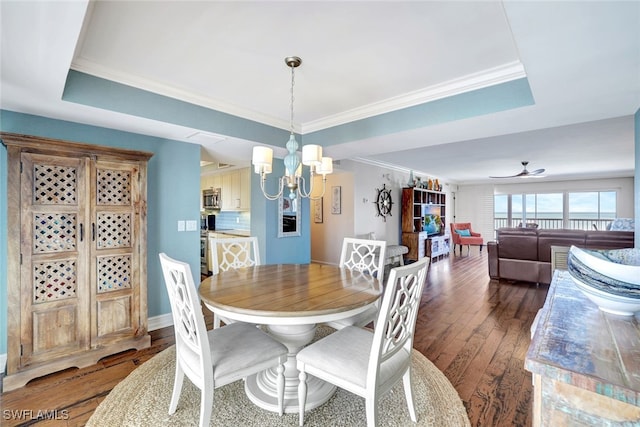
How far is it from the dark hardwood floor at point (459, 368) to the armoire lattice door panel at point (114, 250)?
300mm

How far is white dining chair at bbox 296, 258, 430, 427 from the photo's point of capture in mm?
1358

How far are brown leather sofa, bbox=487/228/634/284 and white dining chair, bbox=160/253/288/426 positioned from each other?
4729 millimetres

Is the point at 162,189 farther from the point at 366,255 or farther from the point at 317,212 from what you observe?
the point at 317,212

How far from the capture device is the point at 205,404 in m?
1.41

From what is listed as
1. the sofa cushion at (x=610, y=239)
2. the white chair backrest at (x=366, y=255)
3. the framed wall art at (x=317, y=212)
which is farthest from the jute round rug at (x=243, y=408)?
the framed wall art at (x=317, y=212)

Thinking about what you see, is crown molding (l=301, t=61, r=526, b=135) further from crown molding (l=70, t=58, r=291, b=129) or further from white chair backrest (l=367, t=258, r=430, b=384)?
white chair backrest (l=367, t=258, r=430, b=384)

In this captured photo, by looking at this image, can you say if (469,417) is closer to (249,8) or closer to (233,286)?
(233,286)

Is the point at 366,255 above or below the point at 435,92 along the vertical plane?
below

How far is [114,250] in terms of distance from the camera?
244 centimetres

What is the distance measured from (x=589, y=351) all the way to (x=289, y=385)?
64.5 inches

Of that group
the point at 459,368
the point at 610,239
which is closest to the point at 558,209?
the point at 610,239

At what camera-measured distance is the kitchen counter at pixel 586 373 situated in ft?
2.04

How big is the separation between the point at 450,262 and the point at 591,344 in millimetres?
6759

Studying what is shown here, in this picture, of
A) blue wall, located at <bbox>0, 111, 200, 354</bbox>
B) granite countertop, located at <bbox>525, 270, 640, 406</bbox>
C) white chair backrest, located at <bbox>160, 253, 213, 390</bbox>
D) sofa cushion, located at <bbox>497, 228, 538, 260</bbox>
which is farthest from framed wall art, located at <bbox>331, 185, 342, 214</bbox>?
granite countertop, located at <bbox>525, 270, 640, 406</bbox>
